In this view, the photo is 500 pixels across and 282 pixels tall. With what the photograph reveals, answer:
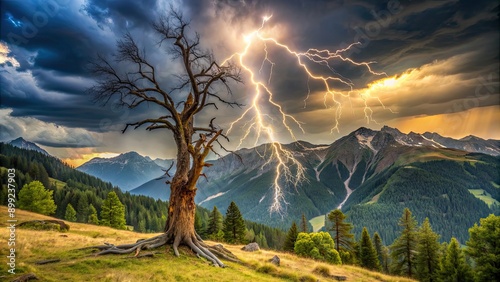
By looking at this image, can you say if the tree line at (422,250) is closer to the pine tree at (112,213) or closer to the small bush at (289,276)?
the small bush at (289,276)

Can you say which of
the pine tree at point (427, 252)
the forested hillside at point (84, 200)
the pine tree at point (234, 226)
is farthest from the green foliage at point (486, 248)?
the forested hillside at point (84, 200)

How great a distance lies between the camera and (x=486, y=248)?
105ft

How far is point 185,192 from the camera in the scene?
58.0ft

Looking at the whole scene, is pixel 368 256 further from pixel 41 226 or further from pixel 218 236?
pixel 41 226

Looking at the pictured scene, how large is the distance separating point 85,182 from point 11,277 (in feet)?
541

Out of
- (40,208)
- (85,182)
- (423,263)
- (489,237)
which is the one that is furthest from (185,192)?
(85,182)

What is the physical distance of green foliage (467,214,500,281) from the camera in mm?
30297

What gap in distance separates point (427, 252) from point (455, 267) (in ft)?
27.1

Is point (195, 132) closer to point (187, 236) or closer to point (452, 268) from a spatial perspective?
point (187, 236)

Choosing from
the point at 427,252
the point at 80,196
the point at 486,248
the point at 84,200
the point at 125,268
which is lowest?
the point at 427,252

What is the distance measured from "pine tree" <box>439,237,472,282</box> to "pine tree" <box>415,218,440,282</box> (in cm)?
636

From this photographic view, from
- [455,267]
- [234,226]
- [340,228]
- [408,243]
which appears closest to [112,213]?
[234,226]

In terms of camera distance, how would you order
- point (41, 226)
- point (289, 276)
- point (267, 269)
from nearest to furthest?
point (289, 276) < point (267, 269) < point (41, 226)

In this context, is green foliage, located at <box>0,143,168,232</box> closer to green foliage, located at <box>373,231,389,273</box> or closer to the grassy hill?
the grassy hill
